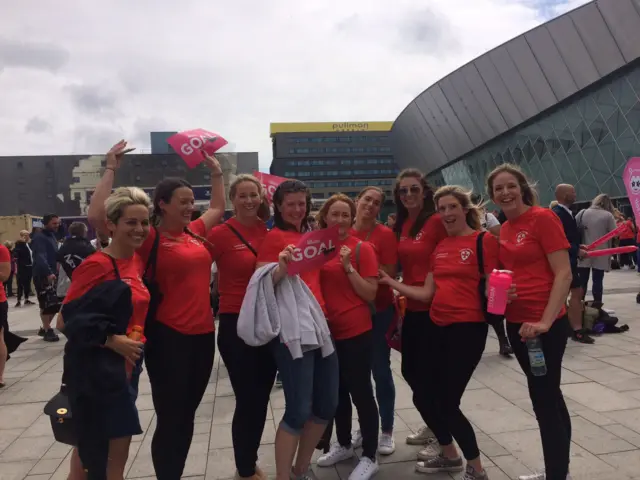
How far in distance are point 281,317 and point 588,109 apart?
87.5ft

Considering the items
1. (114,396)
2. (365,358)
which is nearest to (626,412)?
(365,358)

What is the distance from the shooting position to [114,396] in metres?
2.10

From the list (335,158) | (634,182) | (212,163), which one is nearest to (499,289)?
(212,163)

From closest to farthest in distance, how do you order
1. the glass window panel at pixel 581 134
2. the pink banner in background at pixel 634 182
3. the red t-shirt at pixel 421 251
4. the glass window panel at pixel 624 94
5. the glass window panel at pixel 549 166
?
the red t-shirt at pixel 421 251, the pink banner in background at pixel 634 182, the glass window panel at pixel 624 94, the glass window panel at pixel 581 134, the glass window panel at pixel 549 166

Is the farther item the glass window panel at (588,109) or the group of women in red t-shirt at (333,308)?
the glass window panel at (588,109)

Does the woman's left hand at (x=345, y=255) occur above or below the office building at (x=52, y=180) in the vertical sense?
below

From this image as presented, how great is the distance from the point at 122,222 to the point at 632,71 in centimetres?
2562

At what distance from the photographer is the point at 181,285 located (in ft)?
8.59

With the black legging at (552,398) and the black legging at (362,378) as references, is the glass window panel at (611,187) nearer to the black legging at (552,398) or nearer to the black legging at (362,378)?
the black legging at (552,398)

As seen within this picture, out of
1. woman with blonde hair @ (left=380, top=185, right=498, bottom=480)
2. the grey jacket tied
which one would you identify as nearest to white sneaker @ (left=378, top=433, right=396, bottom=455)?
woman with blonde hair @ (left=380, top=185, right=498, bottom=480)

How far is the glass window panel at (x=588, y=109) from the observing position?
23.6 m

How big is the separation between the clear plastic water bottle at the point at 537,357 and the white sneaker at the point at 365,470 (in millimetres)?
1246

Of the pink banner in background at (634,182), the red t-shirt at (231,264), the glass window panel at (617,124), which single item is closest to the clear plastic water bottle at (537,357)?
the red t-shirt at (231,264)

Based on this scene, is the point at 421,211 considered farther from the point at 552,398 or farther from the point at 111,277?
the point at 111,277
